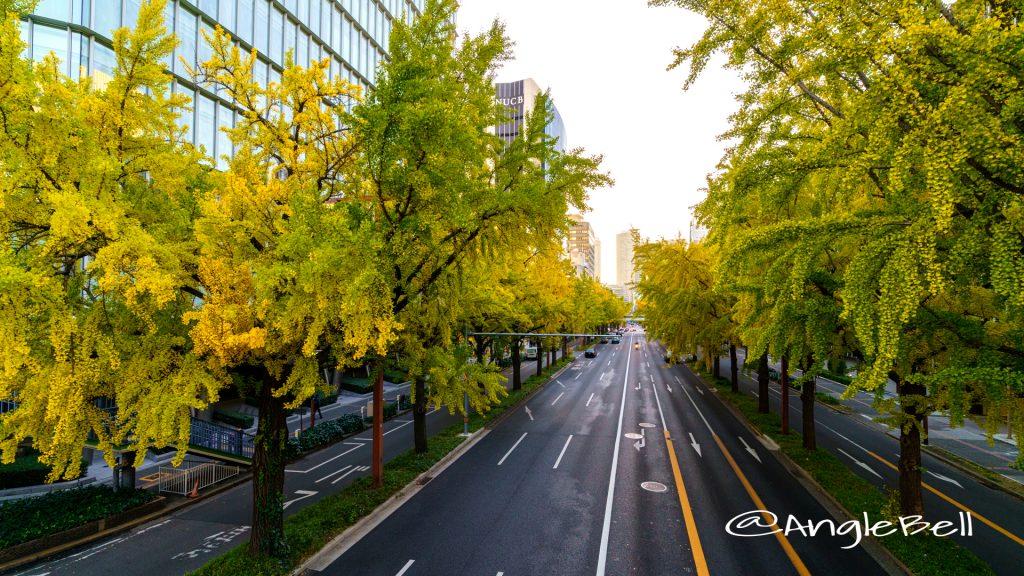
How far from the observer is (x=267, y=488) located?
31.5 feet

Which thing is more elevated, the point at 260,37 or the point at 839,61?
the point at 260,37

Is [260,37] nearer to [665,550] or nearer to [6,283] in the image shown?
[6,283]

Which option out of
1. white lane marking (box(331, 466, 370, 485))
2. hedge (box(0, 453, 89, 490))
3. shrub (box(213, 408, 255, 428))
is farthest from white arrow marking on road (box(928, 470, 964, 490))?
hedge (box(0, 453, 89, 490))

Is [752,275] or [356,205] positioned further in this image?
[752,275]

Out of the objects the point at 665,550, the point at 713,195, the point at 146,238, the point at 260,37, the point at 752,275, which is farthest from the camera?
the point at 260,37

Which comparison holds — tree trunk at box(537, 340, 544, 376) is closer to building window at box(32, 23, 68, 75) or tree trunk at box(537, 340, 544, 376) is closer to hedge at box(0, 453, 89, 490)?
hedge at box(0, 453, 89, 490)

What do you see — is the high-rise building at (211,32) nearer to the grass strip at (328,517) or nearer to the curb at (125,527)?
the grass strip at (328,517)

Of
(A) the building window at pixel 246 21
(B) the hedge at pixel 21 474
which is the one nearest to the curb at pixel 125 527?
(B) the hedge at pixel 21 474

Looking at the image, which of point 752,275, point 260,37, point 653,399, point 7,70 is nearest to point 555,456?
point 752,275

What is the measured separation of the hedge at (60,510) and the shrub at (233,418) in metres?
9.72

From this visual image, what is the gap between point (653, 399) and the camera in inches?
1183

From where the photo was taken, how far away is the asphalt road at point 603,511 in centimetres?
984

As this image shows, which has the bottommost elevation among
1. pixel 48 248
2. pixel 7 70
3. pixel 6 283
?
pixel 6 283

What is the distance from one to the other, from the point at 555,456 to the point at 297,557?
1030 cm
